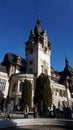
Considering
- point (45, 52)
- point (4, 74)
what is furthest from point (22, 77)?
point (45, 52)

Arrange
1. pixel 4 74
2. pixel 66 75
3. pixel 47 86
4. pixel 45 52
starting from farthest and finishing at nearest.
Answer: pixel 66 75 → pixel 45 52 → pixel 4 74 → pixel 47 86

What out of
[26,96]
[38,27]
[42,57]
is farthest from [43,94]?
[38,27]

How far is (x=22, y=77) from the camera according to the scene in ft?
145

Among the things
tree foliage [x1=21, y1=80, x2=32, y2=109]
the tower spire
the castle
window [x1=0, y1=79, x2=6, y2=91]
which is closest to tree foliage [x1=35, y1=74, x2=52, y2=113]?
tree foliage [x1=21, y1=80, x2=32, y2=109]

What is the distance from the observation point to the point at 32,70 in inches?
2036

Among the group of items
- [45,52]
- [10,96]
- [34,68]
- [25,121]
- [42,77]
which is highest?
[45,52]

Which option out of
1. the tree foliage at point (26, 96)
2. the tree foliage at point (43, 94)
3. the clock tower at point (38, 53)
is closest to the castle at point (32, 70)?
the clock tower at point (38, 53)

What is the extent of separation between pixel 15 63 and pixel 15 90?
38.3ft

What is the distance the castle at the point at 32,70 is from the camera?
145ft

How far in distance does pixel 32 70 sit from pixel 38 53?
6411 mm

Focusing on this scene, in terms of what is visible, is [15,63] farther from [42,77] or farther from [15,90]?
[42,77]

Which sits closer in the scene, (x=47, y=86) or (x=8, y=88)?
(x=47, y=86)

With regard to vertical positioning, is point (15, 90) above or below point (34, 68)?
below

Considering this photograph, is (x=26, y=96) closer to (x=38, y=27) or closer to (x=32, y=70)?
(x=32, y=70)
